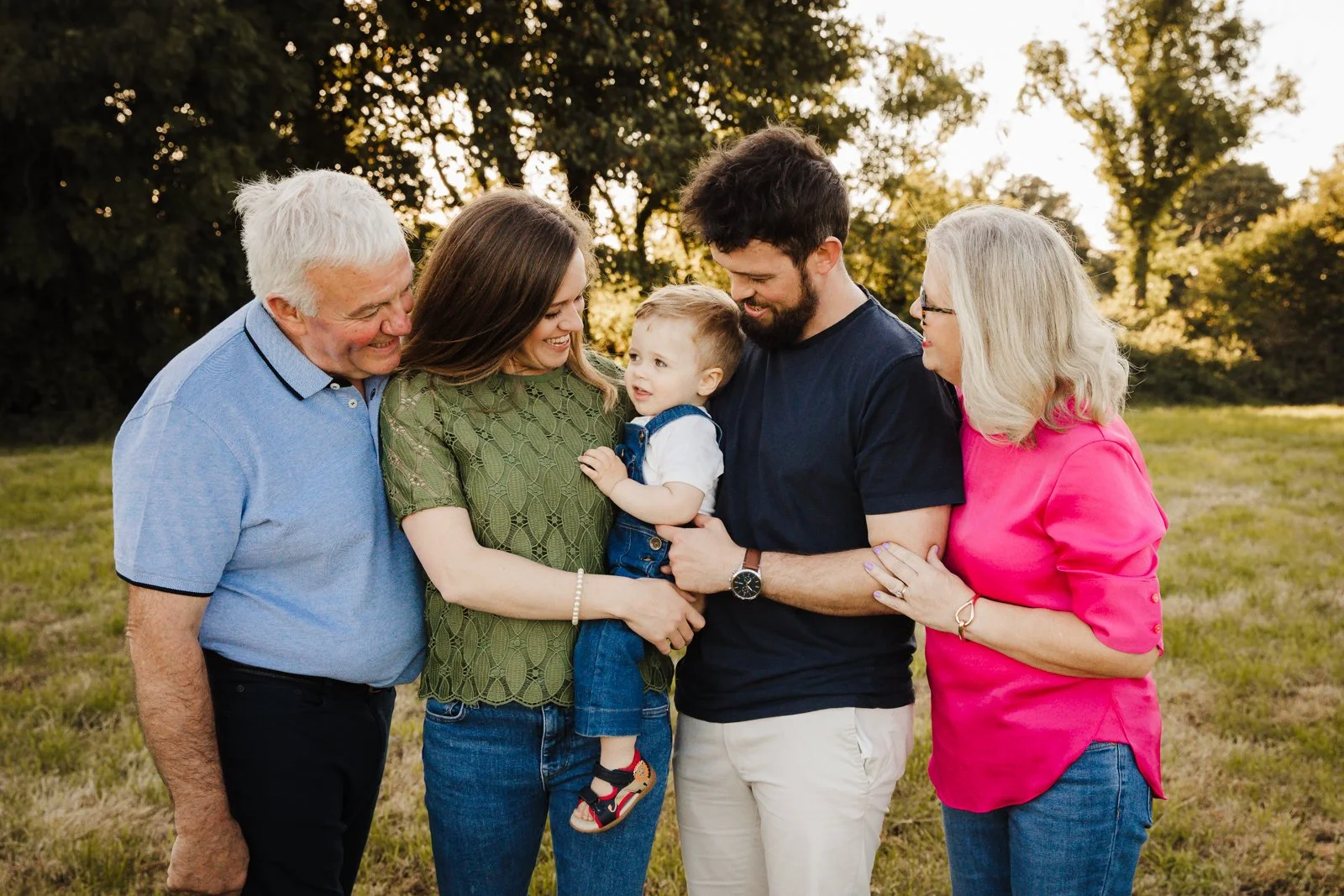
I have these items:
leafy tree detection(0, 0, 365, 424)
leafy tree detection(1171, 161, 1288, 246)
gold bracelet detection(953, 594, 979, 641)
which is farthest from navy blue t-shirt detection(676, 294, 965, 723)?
leafy tree detection(1171, 161, 1288, 246)

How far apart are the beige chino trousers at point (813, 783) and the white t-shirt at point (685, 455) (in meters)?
0.63

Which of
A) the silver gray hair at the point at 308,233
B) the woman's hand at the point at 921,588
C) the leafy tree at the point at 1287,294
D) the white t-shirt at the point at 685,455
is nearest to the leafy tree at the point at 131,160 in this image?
the silver gray hair at the point at 308,233

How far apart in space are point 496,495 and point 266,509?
1.66 feet

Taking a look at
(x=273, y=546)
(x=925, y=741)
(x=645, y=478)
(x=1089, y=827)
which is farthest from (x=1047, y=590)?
(x=925, y=741)

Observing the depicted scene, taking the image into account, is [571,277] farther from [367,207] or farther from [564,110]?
[564,110]

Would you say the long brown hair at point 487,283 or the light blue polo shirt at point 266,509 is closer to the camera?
the light blue polo shirt at point 266,509

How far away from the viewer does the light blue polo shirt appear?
207 centimetres

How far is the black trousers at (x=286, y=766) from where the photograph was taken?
2230 mm

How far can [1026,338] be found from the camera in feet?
7.13

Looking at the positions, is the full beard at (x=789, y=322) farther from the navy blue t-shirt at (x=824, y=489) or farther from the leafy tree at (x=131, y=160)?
the leafy tree at (x=131, y=160)

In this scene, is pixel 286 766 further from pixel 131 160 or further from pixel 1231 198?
pixel 1231 198

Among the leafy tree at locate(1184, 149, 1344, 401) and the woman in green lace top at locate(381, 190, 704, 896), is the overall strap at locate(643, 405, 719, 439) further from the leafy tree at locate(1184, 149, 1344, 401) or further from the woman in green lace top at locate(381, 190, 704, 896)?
the leafy tree at locate(1184, 149, 1344, 401)

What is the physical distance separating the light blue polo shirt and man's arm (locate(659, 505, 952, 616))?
0.71 m

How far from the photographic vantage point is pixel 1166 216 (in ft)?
91.7
